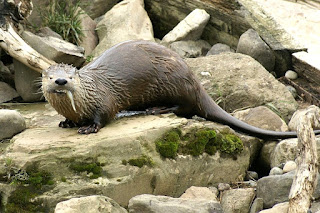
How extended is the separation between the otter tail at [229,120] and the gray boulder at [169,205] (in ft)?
4.66

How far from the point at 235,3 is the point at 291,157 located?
2.81 meters

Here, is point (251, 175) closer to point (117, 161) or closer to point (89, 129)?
point (117, 161)

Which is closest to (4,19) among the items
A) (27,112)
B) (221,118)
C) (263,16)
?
(27,112)

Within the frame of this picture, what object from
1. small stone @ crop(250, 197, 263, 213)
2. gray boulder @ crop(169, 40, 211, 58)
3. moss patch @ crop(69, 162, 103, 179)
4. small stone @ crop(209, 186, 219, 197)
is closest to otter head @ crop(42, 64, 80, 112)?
moss patch @ crop(69, 162, 103, 179)

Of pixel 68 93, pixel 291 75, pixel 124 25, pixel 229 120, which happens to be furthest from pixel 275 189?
pixel 124 25

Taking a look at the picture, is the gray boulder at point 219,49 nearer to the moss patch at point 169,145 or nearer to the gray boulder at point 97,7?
the gray boulder at point 97,7

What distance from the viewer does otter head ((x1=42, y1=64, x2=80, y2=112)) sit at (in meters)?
4.04

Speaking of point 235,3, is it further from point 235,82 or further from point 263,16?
point 235,82

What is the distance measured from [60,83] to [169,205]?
3.65ft

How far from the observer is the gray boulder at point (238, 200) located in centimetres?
406

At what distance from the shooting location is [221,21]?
7012 mm

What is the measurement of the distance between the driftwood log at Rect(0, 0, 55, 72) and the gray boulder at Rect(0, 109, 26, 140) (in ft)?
4.37

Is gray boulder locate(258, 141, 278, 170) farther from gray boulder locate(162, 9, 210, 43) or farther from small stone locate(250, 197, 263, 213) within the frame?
gray boulder locate(162, 9, 210, 43)

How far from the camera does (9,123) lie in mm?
4293
